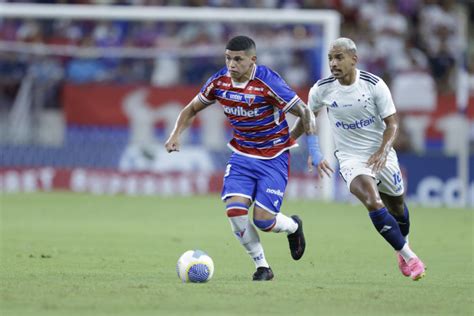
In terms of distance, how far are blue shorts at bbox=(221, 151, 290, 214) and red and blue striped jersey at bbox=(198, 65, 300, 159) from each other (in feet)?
0.29

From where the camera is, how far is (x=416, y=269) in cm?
1048

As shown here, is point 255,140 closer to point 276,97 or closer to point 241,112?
point 241,112

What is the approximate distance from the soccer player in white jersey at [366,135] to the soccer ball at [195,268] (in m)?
1.47

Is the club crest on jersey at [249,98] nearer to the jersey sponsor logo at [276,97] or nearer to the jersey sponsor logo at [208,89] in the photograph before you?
the jersey sponsor logo at [276,97]

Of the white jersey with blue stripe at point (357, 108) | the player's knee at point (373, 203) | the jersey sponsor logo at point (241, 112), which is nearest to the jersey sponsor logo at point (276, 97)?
the jersey sponsor logo at point (241, 112)

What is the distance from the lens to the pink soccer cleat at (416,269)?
1044 centimetres

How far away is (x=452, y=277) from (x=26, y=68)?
647 inches

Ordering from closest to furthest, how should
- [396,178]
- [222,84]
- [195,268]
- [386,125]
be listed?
[195,268] < [222,84] < [386,125] < [396,178]

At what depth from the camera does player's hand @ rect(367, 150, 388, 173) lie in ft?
34.9

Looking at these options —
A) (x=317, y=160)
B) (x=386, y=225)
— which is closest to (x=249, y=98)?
(x=317, y=160)

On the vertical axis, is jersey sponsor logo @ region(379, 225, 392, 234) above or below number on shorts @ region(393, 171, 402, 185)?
below

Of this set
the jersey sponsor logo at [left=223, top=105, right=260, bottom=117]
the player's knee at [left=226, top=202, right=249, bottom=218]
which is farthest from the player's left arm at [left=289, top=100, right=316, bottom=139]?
the player's knee at [left=226, top=202, right=249, bottom=218]

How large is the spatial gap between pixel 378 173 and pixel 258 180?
1389 mm

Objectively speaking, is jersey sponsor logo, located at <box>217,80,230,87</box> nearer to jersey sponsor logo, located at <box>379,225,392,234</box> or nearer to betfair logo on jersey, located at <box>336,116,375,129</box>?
betfair logo on jersey, located at <box>336,116,375,129</box>
